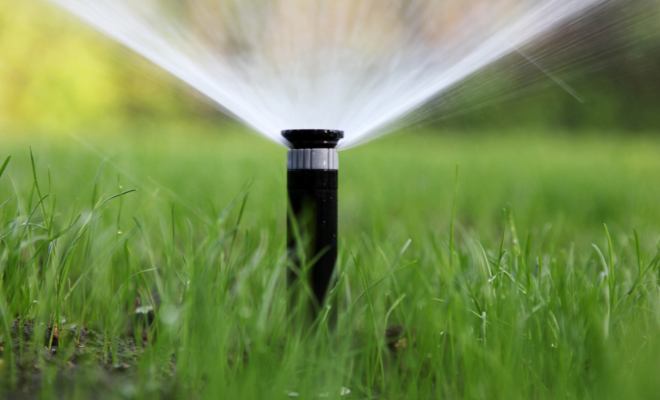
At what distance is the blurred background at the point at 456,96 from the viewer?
436 inches

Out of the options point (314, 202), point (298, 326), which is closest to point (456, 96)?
point (314, 202)

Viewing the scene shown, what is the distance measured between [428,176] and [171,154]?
2072 mm

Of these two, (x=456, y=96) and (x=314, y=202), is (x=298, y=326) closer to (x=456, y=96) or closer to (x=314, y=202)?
(x=314, y=202)

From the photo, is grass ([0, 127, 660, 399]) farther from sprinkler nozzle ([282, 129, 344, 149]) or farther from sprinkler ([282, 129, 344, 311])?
sprinkler nozzle ([282, 129, 344, 149])

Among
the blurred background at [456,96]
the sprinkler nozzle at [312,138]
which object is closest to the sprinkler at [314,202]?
the sprinkler nozzle at [312,138]

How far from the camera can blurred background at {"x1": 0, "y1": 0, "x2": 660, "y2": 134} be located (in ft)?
36.3

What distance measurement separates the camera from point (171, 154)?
620 cm

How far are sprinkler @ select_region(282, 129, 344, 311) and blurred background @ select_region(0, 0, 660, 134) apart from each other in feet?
27.5

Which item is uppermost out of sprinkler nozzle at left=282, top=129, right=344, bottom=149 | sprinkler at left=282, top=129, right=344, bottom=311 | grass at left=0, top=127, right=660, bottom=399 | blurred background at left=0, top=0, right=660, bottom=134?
A: blurred background at left=0, top=0, right=660, bottom=134

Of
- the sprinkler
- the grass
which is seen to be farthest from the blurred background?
the sprinkler

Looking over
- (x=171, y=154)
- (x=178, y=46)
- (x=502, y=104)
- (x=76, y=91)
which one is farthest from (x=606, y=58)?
(x=178, y=46)

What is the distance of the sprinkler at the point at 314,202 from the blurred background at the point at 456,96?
8.37 meters

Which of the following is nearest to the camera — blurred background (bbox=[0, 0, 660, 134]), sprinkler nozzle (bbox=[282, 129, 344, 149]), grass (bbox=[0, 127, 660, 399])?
grass (bbox=[0, 127, 660, 399])

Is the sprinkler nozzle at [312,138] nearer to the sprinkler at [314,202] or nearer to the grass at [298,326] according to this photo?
the sprinkler at [314,202]
